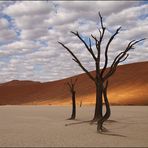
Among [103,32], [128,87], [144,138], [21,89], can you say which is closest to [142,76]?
[128,87]

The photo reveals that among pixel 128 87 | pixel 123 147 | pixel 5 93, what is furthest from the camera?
pixel 5 93

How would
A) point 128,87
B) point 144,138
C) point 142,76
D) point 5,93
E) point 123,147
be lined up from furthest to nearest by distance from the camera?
point 5,93
point 142,76
point 128,87
point 144,138
point 123,147

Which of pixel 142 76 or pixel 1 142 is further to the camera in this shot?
pixel 142 76

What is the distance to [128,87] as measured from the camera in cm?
5691

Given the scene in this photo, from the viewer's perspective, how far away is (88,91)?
63.0 m

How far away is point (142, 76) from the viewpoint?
6206 cm

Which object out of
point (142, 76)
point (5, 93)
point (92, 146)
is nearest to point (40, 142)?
point (92, 146)

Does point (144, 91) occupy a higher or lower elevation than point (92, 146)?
higher

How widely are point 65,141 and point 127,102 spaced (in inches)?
1400

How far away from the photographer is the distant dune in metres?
50.1

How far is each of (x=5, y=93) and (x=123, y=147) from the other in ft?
239

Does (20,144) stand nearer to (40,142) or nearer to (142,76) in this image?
(40,142)

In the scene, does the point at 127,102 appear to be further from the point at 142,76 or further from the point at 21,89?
the point at 21,89

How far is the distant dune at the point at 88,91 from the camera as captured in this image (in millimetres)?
50062
